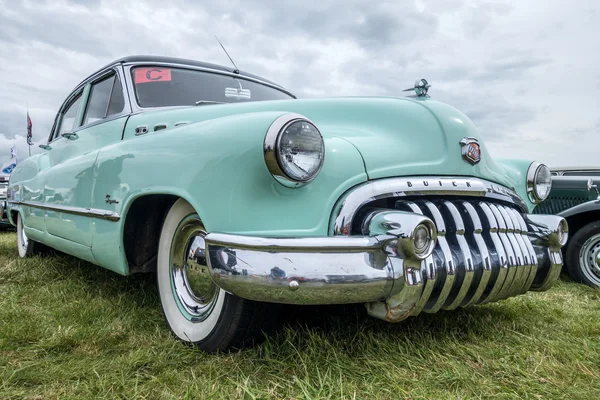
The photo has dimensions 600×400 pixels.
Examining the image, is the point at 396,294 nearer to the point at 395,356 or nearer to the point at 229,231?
the point at 395,356

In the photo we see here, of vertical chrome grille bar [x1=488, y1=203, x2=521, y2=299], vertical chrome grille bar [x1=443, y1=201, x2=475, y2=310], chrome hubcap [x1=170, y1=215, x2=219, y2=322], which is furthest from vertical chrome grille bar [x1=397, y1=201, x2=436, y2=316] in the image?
chrome hubcap [x1=170, y1=215, x2=219, y2=322]

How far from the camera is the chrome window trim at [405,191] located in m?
1.63

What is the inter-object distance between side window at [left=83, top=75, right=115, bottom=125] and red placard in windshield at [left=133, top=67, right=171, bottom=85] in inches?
11.7

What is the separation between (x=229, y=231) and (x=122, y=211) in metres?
0.83

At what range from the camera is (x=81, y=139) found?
345 centimetres

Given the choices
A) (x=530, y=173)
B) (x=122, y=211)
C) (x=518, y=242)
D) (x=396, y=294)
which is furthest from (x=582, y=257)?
(x=122, y=211)

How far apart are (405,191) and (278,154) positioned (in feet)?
1.75

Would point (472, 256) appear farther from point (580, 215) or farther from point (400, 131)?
point (580, 215)

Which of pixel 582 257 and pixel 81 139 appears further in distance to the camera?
pixel 582 257

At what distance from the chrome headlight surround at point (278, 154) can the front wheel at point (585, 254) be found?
3.03m

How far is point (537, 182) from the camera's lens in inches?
101

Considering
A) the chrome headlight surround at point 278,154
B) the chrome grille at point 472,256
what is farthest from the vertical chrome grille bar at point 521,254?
the chrome headlight surround at point 278,154

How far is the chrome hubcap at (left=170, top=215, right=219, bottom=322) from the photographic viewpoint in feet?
6.18

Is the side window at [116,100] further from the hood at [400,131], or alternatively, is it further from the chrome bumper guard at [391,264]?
the chrome bumper guard at [391,264]
